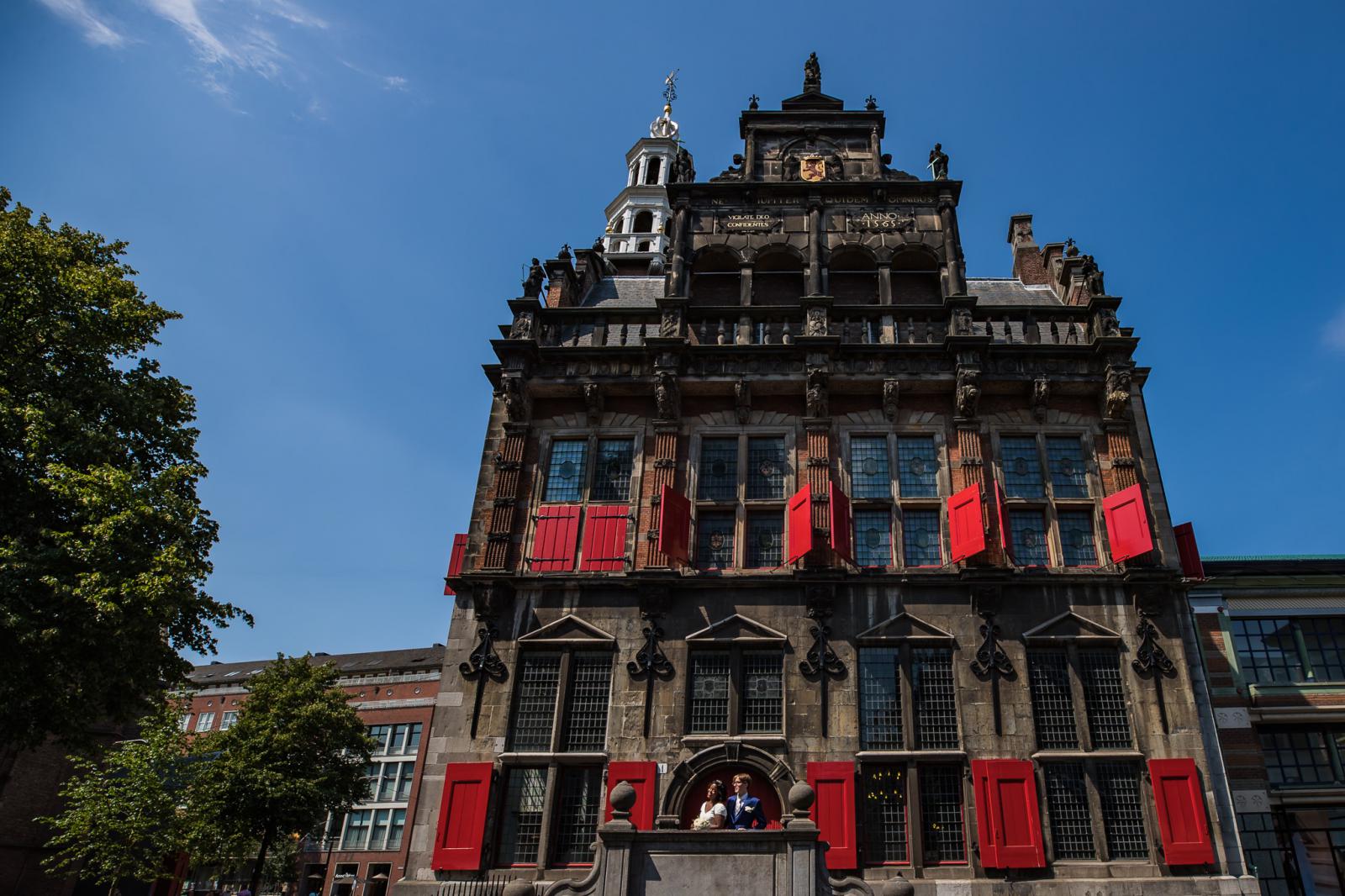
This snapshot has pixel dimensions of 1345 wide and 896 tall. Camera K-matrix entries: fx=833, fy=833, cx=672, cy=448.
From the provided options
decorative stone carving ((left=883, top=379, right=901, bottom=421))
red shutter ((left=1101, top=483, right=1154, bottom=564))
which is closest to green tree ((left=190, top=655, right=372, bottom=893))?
decorative stone carving ((left=883, top=379, right=901, bottom=421))

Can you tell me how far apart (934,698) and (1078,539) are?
5.52 meters

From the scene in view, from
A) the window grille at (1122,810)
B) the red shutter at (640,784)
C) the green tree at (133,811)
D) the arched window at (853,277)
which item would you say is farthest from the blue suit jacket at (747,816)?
the green tree at (133,811)

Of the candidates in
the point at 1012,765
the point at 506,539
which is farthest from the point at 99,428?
the point at 1012,765

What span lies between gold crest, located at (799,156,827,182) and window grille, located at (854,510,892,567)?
37.2 feet

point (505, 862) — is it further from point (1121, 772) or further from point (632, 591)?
point (1121, 772)

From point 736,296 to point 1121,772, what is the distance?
1540 centimetres

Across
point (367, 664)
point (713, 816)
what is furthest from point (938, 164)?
point (367, 664)

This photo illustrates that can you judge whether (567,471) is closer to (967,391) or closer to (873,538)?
(873,538)

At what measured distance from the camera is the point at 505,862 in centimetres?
1733

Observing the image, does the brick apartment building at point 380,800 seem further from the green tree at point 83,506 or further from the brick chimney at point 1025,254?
the brick chimney at point 1025,254

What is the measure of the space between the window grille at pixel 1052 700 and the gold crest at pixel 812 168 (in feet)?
50.3

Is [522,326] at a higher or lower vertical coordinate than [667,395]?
higher

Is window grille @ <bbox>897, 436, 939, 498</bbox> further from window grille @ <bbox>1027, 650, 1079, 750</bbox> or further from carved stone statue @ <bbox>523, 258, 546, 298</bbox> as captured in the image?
carved stone statue @ <bbox>523, 258, 546, 298</bbox>

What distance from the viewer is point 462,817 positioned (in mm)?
17312
